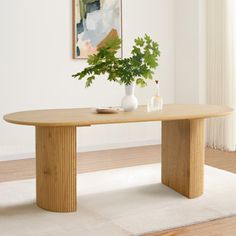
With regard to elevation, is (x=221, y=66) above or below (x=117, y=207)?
above

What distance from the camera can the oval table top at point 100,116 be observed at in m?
3.05

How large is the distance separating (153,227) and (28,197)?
44.0 inches

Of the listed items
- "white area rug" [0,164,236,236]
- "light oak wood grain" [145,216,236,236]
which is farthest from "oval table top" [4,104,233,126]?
"light oak wood grain" [145,216,236,236]

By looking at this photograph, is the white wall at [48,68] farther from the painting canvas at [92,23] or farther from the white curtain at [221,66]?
the white curtain at [221,66]

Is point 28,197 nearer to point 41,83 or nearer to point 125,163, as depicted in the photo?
point 125,163

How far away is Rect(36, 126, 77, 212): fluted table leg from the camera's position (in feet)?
10.5

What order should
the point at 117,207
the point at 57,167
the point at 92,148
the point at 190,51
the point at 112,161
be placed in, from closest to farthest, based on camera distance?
the point at 57,167 < the point at 117,207 < the point at 112,161 < the point at 92,148 < the point at 190,51

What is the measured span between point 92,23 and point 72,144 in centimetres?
271

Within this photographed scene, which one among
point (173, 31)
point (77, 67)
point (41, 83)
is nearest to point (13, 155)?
point (41, 83)

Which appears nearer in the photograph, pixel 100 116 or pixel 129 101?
pixel 100 116

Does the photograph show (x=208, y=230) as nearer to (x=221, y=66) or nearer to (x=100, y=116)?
(x=100, y=116)

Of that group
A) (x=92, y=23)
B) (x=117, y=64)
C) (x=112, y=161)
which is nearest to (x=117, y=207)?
(x=117, y=64)

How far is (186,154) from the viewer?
11.9 feet

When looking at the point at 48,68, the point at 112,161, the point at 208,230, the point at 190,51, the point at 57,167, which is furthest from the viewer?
the point at 190,51
